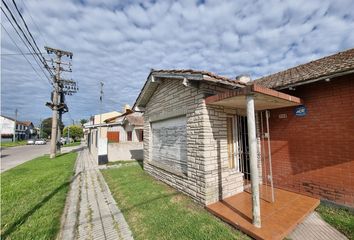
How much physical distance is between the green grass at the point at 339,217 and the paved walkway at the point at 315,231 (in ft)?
0.46

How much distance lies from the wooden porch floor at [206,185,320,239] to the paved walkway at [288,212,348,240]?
0.13m

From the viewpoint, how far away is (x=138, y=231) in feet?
13.7

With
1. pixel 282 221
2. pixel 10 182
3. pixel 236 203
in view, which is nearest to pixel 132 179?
pixel 236 203

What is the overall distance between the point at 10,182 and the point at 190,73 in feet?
31.9

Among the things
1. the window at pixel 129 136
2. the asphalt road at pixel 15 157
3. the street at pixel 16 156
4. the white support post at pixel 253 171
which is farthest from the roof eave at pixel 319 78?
the window at pixel 129 136

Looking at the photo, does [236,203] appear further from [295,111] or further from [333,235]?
[295,111]

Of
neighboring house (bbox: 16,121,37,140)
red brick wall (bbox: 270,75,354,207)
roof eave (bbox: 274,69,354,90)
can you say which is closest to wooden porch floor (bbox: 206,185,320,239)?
red brick wall (bbox: 270,75,354,207)

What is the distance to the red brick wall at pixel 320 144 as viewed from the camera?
16.0ft

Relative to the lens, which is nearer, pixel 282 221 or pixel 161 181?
pixel 282 221

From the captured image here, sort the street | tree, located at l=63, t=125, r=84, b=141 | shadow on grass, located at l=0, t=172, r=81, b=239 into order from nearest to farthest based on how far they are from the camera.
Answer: shadow on grass, located at l=0, t=172, r=81, b=239
the street
tree, located at l=63, t=125, r=84, b=141

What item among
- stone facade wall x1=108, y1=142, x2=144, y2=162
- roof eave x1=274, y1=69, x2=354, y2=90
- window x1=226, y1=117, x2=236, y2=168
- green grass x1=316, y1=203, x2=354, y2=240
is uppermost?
roof eave x1=274, y1=69, x2=354, y2=90

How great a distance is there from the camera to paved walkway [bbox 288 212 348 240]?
154 inches

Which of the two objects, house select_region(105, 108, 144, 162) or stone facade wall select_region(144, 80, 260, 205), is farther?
house select_region(105, 108, 144, 162)

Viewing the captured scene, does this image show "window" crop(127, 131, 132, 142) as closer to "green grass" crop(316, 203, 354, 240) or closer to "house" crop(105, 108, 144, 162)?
"house" crop(105, 108, 144, 162)
